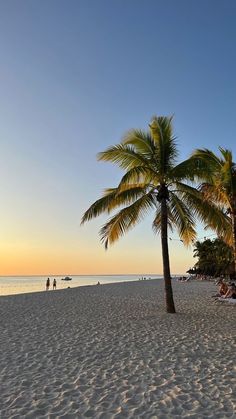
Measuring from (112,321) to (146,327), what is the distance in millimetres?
1721

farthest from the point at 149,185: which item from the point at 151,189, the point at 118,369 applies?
the point at 118,369

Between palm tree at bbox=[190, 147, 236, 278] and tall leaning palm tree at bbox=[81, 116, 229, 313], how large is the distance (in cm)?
39

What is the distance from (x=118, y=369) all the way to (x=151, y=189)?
29.3 feet

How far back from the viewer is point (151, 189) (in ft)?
49.9

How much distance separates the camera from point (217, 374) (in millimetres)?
6812

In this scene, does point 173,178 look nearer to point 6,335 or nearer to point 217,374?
point 6,335

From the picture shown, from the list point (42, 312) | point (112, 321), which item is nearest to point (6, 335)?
point (112, 321)

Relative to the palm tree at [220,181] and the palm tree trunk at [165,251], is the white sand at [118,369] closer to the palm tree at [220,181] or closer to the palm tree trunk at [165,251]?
the palm tree trunk at [165,251]

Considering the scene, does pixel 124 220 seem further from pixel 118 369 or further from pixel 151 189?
pixel 118 369

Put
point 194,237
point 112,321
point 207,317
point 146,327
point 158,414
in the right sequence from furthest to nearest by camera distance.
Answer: point 194,237
point 207,317
point 112,321
point 146,327
point 158,414

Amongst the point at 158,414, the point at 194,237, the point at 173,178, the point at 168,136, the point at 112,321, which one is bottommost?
the point at 158,414

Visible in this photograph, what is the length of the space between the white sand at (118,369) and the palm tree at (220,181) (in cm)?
367

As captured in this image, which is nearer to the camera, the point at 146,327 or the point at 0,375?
the point at 0,375

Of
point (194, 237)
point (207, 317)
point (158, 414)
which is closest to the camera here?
point (158, 414)
